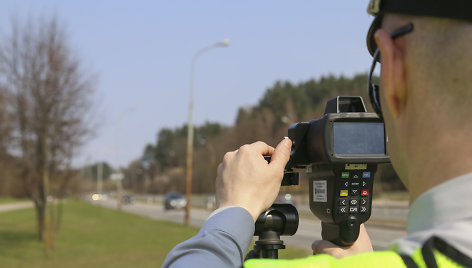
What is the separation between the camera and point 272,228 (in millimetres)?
1350

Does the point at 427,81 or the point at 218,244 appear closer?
the point at 427,81

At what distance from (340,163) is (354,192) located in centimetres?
12

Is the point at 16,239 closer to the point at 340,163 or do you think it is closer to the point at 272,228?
the point at 272,228

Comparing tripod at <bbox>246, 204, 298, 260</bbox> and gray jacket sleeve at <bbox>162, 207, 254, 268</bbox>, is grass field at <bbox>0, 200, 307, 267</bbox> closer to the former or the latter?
tripod at <bbox>246, 204, 298, 260</bbox>

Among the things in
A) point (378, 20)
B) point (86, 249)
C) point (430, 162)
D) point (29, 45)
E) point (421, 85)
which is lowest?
point (86, 249)

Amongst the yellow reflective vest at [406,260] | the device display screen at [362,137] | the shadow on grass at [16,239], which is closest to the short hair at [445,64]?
the yellow reflective vest at [406,260]

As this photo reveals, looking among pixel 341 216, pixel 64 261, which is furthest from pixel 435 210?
pixel 64 261

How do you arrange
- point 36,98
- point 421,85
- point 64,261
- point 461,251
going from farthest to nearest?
1. point 36,98
2. point 64,261
3. point 421,85
4. point 461,251

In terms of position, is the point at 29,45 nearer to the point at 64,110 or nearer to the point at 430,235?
the point at 64,110

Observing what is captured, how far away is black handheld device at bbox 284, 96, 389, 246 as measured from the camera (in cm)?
133

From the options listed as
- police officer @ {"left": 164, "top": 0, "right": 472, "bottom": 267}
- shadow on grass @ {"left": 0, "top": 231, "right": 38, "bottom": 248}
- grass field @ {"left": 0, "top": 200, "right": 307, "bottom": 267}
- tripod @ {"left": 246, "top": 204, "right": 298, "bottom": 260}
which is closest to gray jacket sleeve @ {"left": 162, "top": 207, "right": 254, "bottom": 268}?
police officer @ {"left": 164, "top": 0, "right": 472, "bottom": 267}

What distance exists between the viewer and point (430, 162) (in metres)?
0.81

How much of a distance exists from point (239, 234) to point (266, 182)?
0.14 m

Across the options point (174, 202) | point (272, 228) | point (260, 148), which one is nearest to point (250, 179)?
point (260, 148)
